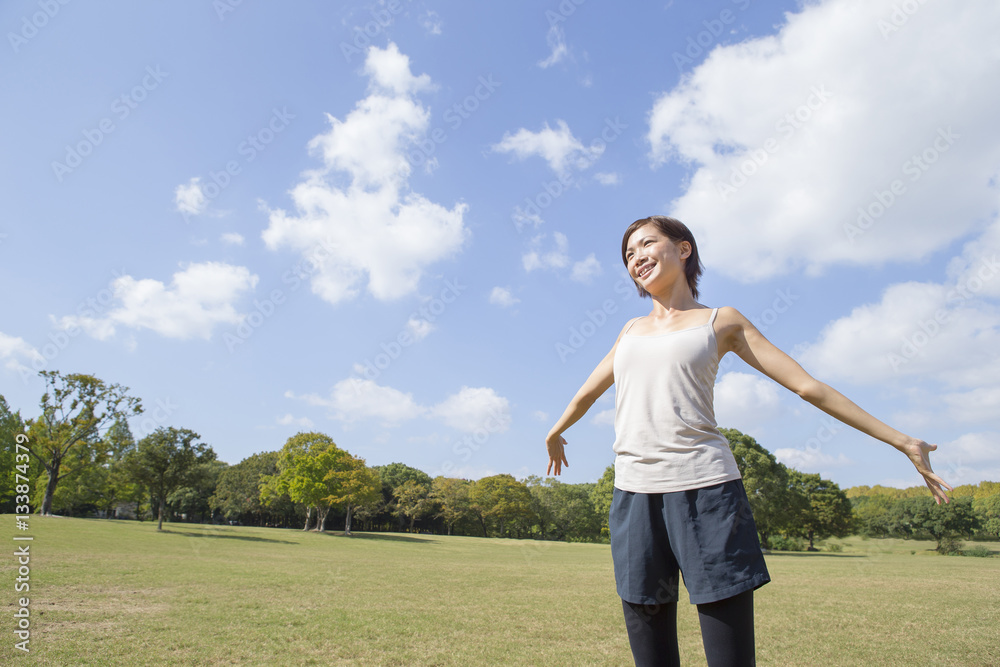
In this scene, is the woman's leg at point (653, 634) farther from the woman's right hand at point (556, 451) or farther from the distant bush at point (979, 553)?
the distant bush at point (979, 553)

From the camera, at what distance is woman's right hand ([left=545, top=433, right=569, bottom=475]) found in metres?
2.67

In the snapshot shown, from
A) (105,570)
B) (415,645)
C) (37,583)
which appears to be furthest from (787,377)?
(105,570)

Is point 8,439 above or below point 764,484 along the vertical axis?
above

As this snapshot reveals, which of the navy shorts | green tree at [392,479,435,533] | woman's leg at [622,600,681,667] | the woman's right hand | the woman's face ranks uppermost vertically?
the woman's face

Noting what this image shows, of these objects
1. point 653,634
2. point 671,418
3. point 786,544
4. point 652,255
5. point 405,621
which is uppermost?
point 652,255

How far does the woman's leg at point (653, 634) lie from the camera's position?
6.14 feet

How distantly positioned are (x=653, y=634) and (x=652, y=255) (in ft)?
5.07

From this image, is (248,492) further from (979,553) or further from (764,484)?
(979,553)

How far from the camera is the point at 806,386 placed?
186 cm

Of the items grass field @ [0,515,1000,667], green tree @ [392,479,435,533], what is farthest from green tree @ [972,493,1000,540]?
green tree @ [392,479,435,533]

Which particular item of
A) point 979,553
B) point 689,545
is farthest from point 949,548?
point 689,545

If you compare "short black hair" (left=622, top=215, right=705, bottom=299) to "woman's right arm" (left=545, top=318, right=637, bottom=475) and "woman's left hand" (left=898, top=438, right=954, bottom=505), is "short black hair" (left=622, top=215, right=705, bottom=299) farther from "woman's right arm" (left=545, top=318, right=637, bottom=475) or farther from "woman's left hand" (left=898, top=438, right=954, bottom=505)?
"woman's left hand" (left=898, top=438, right=954, bottom=505)

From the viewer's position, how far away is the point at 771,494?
38.2 metres

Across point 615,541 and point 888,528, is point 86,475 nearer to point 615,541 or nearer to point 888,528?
point 615,541
